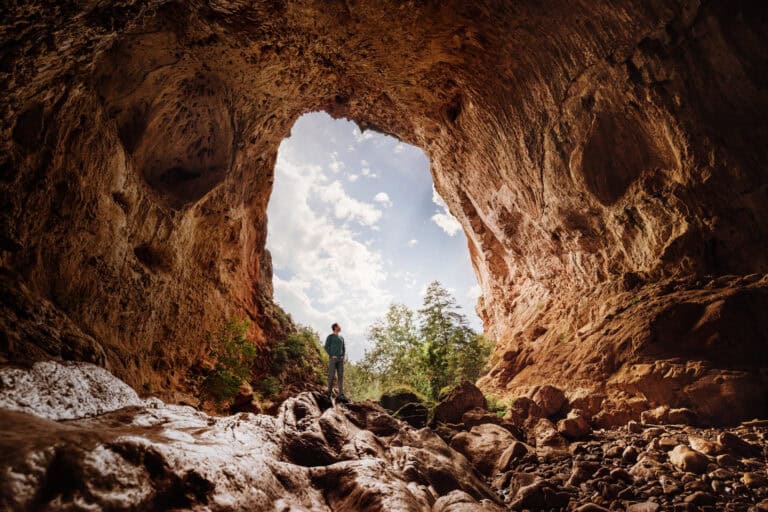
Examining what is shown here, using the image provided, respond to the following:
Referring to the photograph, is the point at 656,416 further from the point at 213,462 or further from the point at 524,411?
the point at 213,462

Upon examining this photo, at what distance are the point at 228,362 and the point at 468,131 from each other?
12.9 m

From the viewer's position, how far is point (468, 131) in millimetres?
14820

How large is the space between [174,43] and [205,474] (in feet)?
30.6

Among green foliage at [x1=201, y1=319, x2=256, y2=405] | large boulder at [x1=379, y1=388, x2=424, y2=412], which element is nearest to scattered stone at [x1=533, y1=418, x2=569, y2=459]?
large boulder at [x1=379, y1=388, x2=424, y2=412]

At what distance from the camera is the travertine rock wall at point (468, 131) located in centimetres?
533

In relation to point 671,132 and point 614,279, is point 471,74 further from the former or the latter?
point 614,279

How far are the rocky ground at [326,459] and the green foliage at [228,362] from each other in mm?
2950

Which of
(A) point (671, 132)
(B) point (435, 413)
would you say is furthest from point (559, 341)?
(A) point (671, 132)

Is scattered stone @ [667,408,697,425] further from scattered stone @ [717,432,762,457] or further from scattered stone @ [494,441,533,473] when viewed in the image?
scattered stone @ [494,441,533,473]

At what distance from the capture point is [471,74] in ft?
41.5

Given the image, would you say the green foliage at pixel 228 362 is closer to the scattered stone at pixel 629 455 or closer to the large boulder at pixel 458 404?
the large boulder at pixel 458 404

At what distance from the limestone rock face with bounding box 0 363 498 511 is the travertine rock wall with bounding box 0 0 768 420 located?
205cm

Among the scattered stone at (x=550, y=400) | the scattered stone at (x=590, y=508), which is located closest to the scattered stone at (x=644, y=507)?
the scattered stone at (x=590, y=508)

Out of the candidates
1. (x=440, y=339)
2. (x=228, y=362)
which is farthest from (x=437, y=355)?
(x=228, y=362)
